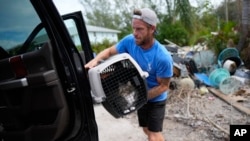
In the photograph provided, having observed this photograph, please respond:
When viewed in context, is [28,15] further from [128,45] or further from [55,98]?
[128,45]

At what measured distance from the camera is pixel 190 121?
14.8 feet

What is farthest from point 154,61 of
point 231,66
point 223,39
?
point 223,39

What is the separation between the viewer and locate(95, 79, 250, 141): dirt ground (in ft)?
13.1

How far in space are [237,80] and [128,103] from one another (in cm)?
491

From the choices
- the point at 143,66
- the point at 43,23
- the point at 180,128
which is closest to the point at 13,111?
the point at 43,23

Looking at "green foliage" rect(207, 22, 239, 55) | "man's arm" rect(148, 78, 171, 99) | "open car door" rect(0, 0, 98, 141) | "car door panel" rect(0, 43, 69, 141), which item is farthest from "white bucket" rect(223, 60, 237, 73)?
"car door panel" rect(0, 43, 69, 141)

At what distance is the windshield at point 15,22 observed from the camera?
5.84 ft

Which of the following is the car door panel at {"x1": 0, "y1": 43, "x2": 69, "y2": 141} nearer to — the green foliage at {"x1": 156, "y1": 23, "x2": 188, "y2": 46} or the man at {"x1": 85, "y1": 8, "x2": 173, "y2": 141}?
the man at {"x1": 85, "y1": 8, "x2": 173, "y2": 141}

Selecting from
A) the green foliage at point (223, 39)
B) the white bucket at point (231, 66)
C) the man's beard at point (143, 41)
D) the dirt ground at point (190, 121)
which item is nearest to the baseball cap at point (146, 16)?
the man's beard at point (143, 41)

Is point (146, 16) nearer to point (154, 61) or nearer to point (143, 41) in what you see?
point (143, 41)

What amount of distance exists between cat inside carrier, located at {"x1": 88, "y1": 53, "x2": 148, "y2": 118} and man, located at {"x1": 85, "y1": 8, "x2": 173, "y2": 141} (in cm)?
37

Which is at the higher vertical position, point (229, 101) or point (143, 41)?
point (143, 41)

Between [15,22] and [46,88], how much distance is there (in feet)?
1.86

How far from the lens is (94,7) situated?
3794 cm
